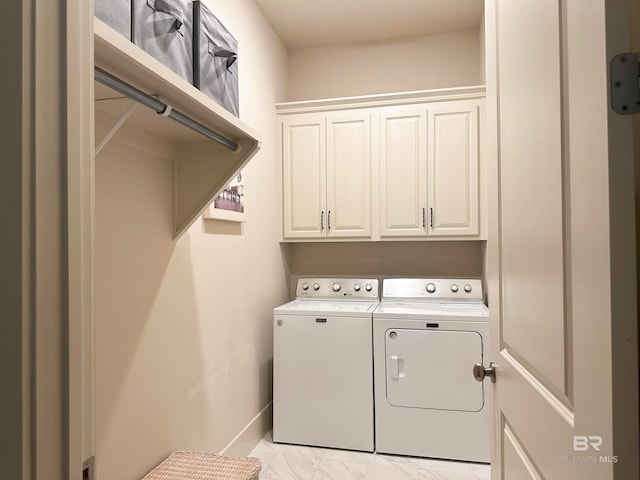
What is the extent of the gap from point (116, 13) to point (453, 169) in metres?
2.37

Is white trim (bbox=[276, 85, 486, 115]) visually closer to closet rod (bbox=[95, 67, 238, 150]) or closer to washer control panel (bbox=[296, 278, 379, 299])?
washer control panel (bbox=[296, 278, 379, 299])

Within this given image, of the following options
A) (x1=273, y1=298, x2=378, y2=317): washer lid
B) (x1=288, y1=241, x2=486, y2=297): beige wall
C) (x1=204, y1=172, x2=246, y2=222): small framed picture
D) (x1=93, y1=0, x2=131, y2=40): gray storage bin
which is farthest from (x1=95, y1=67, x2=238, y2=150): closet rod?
(x1=288, y1=241, x2=486, y2=297): beige wall

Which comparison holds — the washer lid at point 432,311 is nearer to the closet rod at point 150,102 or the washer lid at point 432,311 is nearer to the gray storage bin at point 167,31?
the closet rod at point 150,102

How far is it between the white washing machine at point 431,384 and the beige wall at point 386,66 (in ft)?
5.80

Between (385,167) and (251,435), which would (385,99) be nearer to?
(385,167)

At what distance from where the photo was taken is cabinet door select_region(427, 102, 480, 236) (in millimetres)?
2912

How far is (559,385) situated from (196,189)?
1.51m

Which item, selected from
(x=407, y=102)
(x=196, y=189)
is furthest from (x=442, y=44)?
(x=196, y=189)

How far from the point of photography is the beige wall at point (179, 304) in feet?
5.01

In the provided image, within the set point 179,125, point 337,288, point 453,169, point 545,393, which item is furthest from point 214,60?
point 337,288

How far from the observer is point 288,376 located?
9.21 ft

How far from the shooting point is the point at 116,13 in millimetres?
1013

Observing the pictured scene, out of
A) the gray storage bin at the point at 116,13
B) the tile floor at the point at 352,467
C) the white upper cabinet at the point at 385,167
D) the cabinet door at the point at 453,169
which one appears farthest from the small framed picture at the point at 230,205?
the tile floor at the point at 352,467

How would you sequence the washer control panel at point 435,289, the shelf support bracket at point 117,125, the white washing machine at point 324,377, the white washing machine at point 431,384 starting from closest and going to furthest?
the shelf support bracket at point 117,125 < the white washing machine at point 431,384 < the white washing machine at point 324,377 < the washer control panel at point 435,289
